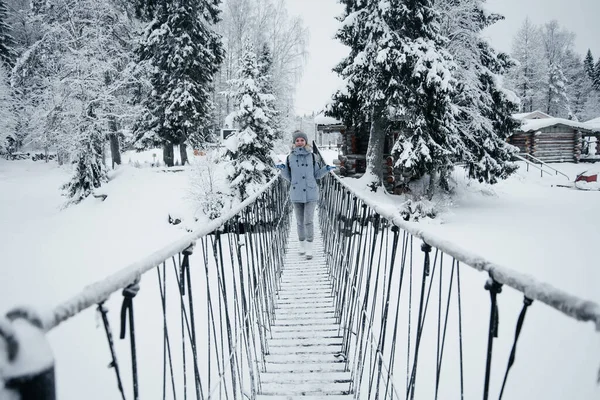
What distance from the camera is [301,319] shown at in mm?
3664

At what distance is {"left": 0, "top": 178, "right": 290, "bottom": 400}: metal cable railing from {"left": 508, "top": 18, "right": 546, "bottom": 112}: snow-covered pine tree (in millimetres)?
39595

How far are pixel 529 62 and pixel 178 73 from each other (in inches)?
1456

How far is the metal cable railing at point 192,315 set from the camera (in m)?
0.69

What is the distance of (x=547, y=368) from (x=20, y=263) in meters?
14.4

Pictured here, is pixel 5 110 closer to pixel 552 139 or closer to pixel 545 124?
pixel 545 124

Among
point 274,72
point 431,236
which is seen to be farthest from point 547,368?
point 274,72

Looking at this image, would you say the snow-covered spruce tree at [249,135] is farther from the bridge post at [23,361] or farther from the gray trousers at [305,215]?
the bridge post at [23,361]

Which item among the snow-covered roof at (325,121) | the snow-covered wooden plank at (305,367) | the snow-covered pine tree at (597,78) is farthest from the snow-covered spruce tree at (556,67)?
the snow-covered wooden plank at (305,367)

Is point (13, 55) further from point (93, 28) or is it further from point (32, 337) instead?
point (32, 337)

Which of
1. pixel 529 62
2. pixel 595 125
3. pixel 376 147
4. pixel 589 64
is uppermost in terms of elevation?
pixel 589 64

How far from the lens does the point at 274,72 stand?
2361 centimetres

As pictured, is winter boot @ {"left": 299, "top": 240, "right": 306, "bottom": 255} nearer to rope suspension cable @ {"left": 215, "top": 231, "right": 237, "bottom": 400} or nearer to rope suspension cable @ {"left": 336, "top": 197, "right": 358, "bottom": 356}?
rope suspension cable @ {"left": 336, "top": 197, "right": 358, "bottom": 356}

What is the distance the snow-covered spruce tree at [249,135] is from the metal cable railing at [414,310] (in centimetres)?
588

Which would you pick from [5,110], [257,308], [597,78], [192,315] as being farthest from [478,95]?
[597,78]
